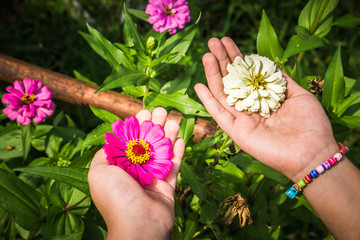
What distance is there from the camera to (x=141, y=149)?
1209mm

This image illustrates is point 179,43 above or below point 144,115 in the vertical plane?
above

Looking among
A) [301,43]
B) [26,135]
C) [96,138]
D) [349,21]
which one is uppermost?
[349,21]

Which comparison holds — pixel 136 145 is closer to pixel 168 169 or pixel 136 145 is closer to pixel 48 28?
pixel 168 169

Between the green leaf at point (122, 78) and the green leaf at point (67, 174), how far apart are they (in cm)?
34

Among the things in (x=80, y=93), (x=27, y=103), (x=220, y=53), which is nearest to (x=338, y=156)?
(x=220, y=53)

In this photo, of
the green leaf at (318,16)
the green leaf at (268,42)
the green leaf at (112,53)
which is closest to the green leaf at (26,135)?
the green leaf at (112,53)

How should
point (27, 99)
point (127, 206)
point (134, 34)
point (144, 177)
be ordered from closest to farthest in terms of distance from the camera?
1. point (127, 206)
2. point (144, 177)
3. point (134, 34)
4. point (27, 99)

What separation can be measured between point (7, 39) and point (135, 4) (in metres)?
1.25

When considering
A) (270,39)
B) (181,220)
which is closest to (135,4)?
(270,39)

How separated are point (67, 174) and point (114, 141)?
0.75 ft

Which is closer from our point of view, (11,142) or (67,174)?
(67,174)

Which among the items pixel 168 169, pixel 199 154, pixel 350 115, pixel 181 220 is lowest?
pixel 181 220

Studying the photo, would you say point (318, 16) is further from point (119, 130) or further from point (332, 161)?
point (119, 130)

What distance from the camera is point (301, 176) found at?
1.18 meters
